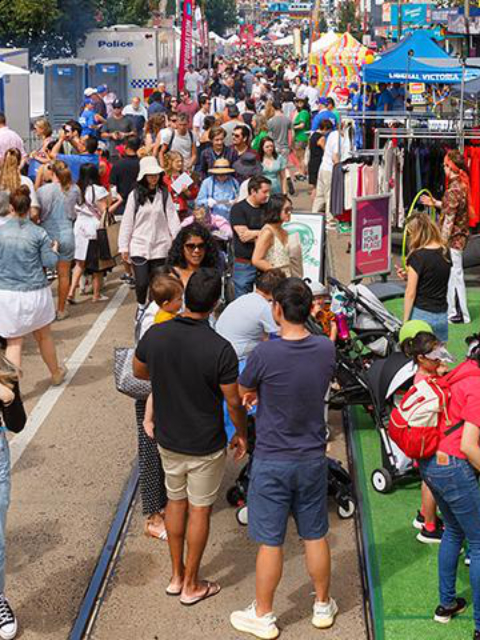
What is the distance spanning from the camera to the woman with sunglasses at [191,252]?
25.7 ft

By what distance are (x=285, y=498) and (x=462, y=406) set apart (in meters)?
0.98

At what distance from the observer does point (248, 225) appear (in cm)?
1026

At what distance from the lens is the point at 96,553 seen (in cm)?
670

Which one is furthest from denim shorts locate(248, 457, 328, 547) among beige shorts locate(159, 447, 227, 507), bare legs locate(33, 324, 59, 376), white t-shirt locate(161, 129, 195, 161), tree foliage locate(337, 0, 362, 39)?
tree foliage locate(337, 0, 362, 39)

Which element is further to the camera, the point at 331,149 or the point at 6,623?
the point at 331,149

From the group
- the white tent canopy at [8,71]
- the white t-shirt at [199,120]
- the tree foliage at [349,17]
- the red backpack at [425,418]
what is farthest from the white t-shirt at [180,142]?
the tree foliage at [349,17]

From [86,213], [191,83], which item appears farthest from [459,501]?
[191,83]

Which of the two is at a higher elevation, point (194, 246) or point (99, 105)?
point (99, 105)

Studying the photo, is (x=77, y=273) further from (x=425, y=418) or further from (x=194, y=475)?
(x=425, y=418)

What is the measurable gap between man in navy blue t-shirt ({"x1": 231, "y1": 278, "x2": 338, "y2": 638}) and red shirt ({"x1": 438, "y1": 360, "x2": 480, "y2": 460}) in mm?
601

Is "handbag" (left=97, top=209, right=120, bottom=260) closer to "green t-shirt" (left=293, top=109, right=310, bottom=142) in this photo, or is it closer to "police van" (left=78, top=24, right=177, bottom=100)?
"green t-shirt" (left=293, top=109, right=310, bottom=142)

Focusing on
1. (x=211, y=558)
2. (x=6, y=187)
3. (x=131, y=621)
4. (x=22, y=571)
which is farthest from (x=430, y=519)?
(x=6, y=187)

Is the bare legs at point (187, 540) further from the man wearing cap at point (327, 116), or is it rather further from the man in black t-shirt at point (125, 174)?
the man wearing cap at point (327, 116)

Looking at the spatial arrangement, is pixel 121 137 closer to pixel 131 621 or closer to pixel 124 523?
pixel 124 523
